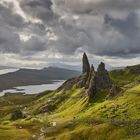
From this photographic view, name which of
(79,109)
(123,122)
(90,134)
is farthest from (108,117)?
(79,109)

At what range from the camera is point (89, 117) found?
163 metres

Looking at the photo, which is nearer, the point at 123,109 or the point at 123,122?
the point at 123,122

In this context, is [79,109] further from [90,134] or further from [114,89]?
[90,134]

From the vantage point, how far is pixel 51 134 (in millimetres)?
140500

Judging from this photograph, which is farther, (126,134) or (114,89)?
(114,89)

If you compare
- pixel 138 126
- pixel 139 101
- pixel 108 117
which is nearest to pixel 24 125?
pixel 108 117

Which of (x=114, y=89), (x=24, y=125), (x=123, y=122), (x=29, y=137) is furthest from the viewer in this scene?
(x=114, y=89)

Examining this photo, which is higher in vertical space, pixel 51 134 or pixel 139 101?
pixel 139 101

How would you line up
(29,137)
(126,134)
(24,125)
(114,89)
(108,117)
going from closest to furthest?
(126,134) → (29,137) → (108,117) → (24,125) → (114,89)

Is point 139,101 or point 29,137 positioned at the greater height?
point 139,101

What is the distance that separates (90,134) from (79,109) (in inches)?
2814

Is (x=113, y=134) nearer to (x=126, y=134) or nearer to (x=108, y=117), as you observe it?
(x=126, y=134)

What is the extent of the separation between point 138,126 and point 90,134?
16.7m

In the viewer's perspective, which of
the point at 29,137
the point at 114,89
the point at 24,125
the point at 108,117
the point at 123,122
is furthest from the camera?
the point at 114,89
